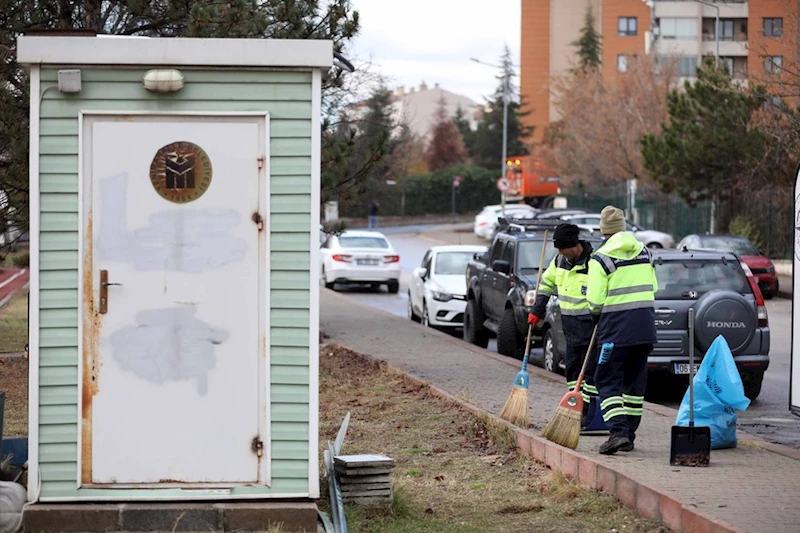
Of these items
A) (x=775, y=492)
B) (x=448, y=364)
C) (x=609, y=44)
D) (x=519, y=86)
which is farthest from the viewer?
(x=519, y=86)

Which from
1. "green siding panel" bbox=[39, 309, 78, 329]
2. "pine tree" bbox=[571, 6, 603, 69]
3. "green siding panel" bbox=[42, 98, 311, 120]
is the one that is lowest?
"green siding panel" bbox=[39, 309, 78, 329]

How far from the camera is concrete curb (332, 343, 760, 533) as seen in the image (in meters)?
6.72

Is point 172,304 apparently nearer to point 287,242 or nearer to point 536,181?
point 287,242

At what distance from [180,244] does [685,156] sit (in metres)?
32.3

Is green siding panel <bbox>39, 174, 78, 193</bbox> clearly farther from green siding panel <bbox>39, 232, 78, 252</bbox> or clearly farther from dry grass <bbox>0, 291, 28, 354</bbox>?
dry grass <bbox>0, 291, 28, 354</bbox>

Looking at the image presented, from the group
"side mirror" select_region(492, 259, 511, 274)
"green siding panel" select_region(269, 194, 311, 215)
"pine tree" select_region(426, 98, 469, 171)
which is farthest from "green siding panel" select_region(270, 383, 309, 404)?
"pine tree" select_region(426, 98, 469, 171)

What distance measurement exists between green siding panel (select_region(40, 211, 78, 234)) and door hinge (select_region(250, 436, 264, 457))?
5.23 feet

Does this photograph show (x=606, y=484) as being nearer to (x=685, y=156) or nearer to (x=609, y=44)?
(x=685, y=156)

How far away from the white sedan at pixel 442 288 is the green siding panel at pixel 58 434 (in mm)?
14352

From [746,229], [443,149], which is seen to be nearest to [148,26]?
[746,229]

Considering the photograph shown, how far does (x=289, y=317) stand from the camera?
7016mm

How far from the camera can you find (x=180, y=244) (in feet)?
22.7

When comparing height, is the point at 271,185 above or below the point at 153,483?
above

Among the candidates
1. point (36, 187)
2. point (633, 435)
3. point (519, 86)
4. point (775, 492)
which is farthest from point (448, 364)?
point (519, 86)
